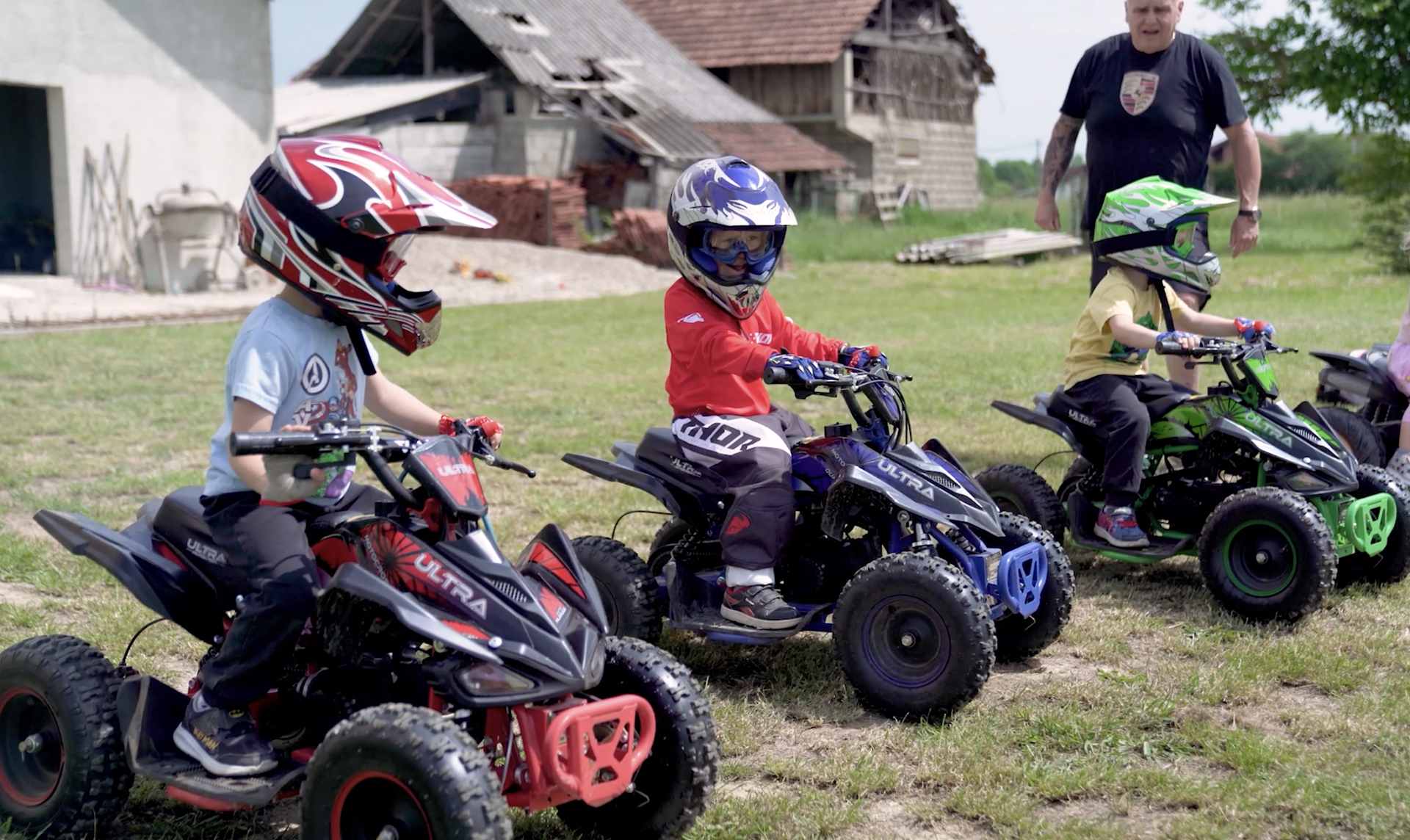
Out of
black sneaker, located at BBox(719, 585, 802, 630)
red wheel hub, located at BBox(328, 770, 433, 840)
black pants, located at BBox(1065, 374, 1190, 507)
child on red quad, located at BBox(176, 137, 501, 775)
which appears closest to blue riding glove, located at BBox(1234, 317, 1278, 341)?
black pants, located at BBox(1065, 374, 1190, 507)

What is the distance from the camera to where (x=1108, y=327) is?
19.9 ft

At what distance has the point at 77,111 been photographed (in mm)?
18719

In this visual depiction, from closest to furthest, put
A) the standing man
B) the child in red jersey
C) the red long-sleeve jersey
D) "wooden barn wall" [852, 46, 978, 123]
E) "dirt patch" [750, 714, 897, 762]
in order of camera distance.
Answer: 1. "dirt patch" [750, 714, 897, 762]
2. the child in red jersey
3. the red long-sleeve jersey
4. the standing man
5. "wooden barn wall" [852, 46, 978, 123]

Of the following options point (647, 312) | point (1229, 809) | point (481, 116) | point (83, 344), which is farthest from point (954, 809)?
point (481, 116)

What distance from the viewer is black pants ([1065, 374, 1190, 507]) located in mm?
5938

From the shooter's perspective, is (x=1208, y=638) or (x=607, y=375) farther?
(x=607, y=375)

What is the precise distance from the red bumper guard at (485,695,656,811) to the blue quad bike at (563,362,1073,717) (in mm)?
1367

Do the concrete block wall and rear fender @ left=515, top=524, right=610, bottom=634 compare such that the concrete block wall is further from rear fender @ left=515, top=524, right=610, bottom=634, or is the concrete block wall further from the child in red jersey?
rear fender @ left=515, top=524, right=610, bottom=634

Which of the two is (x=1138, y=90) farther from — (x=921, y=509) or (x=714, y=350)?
(x=921, y=509)

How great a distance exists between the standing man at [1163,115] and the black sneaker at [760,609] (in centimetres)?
286

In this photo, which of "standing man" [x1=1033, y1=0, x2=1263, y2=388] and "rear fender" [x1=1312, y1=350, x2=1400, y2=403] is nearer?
"standing man" [x1=1033, y1=0, x2=1263, y2=388]

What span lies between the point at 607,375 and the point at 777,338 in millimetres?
7041

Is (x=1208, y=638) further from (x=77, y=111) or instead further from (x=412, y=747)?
(x=77, y=111)

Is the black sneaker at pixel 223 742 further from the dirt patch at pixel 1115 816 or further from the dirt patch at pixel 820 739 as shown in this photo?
the dirt patch at pixel 1115 816
